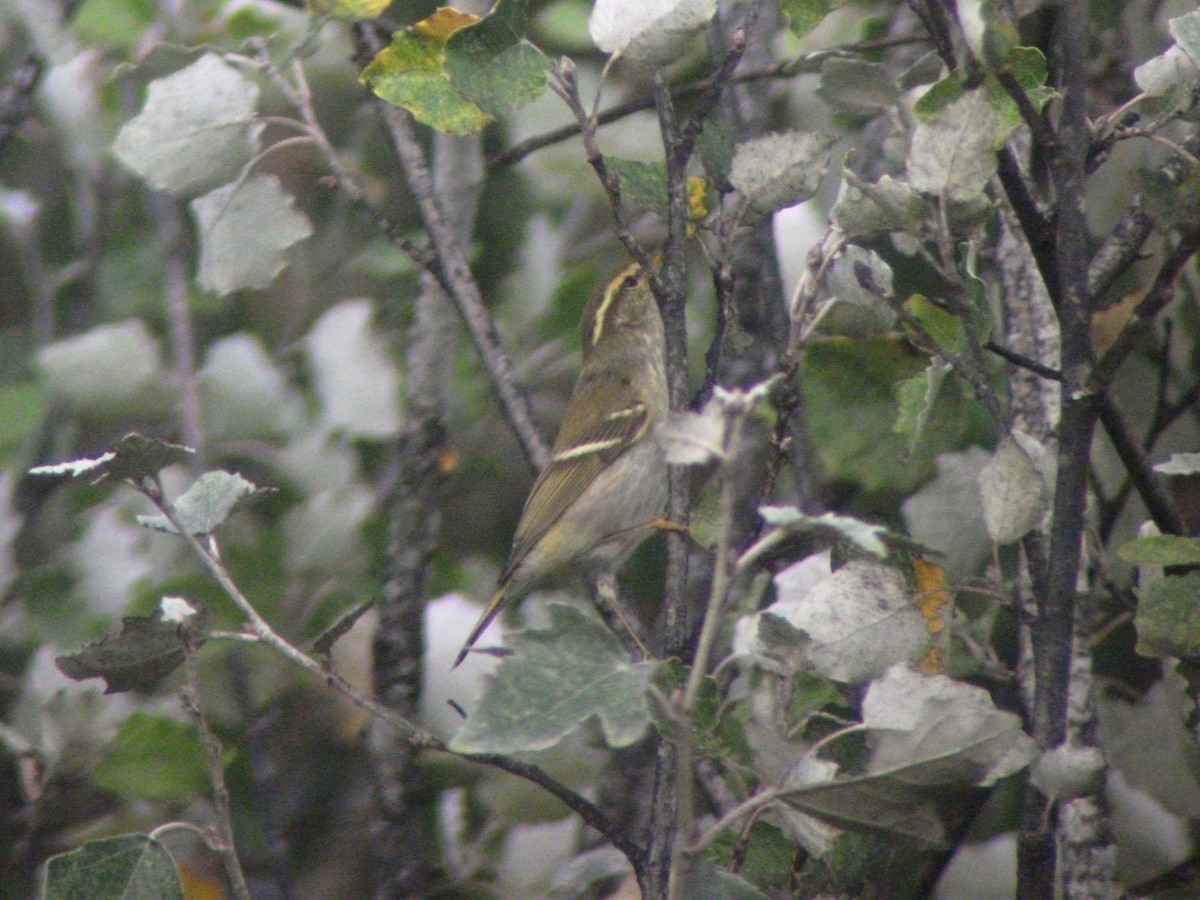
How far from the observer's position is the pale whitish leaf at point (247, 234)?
1.43m

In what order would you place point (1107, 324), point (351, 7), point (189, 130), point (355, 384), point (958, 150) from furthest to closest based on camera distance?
point (355, 384) < point (1107, 324) < point (189, 130) < point (351, 7) < point (958, 150)

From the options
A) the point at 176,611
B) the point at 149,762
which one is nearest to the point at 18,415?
the point at 149,762

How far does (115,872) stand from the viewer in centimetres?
100

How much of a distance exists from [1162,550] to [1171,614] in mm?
63

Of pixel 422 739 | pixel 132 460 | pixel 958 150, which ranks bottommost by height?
pixel 422 739

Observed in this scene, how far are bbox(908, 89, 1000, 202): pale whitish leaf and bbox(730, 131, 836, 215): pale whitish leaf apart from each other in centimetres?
11

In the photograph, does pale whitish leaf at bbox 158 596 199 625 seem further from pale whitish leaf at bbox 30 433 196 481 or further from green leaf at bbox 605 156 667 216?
green leaf at bbox 605 156 667 216

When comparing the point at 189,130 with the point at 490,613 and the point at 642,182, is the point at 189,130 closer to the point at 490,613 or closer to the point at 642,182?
the point at 642,182

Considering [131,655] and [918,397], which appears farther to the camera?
[918,397]

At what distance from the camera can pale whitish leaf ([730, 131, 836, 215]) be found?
104cm

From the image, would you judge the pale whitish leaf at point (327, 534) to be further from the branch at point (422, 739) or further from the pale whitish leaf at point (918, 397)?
the pale whitish leaf at point (918, 397)

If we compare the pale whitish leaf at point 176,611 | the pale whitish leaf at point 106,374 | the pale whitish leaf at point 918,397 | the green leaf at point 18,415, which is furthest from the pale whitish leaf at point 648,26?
the green leaf at point 18,415

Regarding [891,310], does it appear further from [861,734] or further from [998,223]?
[998,223]

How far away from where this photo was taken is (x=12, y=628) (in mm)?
2016
